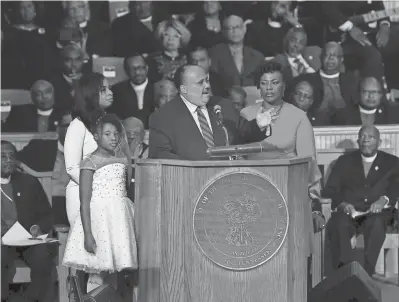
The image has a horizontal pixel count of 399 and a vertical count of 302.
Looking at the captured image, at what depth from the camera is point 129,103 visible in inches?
333

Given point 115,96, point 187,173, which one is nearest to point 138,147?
point 115,96

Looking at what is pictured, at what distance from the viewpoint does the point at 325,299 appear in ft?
18.6

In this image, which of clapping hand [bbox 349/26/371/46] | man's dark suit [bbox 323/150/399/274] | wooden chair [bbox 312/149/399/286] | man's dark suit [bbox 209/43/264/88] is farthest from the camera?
clapping hand [bbox 349/26/371/46]

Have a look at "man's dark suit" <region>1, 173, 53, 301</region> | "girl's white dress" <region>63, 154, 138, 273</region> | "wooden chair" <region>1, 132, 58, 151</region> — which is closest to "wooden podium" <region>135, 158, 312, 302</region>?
"girl's white dress" <region>63, 154, 138, 273</region>

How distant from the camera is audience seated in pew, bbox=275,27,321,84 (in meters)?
9.05

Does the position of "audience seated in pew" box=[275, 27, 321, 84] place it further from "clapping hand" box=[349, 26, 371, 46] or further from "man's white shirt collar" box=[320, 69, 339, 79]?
"clapping hand" box=[349, 26, 371, 46]

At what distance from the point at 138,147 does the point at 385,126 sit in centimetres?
214

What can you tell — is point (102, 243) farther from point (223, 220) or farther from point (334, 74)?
point (334, 74)

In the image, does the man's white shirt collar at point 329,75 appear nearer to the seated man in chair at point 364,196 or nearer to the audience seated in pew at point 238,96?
the audience seated in pew at point 238,96

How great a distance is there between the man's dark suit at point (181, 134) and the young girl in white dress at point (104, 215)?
0.28 m

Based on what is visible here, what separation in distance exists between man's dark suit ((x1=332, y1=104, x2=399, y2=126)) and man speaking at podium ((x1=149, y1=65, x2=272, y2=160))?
3104mm

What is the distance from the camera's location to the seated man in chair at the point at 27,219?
6.86 metres

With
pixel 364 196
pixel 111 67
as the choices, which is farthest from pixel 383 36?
pixel 111 67

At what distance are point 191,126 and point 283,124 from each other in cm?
57
